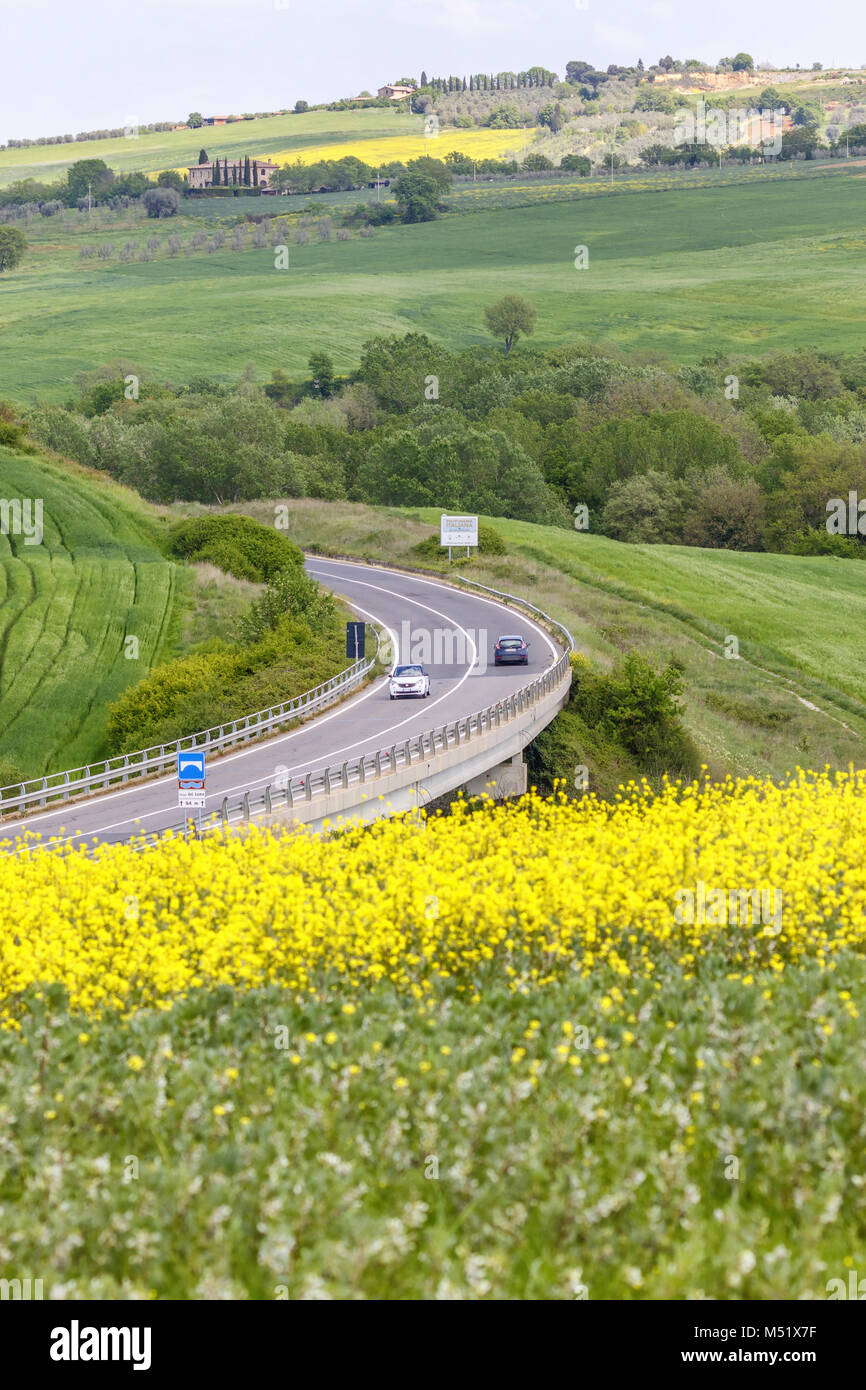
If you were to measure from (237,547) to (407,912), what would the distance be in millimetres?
60126

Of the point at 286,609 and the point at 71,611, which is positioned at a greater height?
the point at 286,609

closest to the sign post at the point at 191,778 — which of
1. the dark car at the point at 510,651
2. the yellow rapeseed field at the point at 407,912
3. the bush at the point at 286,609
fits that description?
the yellow rapeseed field at the point at 407,912

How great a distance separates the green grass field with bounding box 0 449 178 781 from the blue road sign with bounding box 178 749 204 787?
24.4 m

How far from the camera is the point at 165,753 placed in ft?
151

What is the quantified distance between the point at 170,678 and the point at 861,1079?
43.0 metres

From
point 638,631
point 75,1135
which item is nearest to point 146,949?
point 75,1135

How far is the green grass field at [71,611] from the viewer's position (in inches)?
2229

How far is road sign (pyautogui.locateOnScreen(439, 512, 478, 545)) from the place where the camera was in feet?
295

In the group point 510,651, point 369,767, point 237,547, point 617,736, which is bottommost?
point 617,736

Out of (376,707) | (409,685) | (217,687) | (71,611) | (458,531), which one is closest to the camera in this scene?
(376,707)

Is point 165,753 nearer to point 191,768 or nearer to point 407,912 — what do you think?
point 191,768

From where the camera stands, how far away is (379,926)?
854 inches

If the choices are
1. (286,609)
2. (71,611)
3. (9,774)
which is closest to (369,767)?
(9,774)
